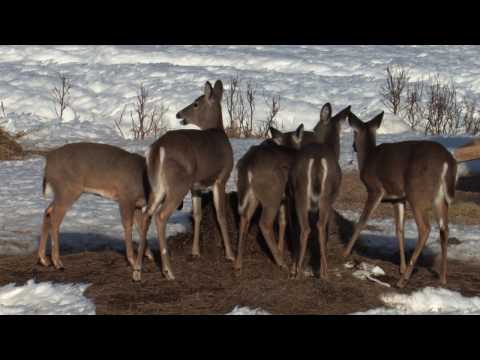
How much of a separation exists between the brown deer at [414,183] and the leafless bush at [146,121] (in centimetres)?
1004

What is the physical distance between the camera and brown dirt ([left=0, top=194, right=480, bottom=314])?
979cm

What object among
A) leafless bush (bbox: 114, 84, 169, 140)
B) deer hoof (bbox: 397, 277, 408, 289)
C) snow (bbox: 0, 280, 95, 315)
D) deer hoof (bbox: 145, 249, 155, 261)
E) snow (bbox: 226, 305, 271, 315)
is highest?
snow (bbox: 226, 305, 271, 315)

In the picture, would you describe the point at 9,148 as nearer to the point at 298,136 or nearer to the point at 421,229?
the point at 298,136

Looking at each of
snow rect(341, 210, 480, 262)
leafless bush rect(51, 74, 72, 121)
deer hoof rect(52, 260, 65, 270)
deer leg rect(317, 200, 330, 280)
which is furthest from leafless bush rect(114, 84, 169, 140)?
deer leg rect(317, 200, 330, 280)

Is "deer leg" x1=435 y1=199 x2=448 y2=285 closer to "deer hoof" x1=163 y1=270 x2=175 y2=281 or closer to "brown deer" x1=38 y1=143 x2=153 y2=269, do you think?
"deer hoof" x1=163 y1=270 x2=175 y2=281

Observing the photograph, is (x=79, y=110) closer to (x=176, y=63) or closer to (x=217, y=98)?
(x=176, y=63)

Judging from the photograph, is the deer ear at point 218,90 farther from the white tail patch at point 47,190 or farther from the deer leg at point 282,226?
the white tail patch at point 47,190

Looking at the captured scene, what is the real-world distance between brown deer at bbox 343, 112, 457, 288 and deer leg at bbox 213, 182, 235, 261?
1353 millimetres

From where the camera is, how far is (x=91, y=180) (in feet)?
37.1

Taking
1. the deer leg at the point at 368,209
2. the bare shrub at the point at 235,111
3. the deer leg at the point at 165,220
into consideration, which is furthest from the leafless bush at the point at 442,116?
the deer leg at the point at 165,220

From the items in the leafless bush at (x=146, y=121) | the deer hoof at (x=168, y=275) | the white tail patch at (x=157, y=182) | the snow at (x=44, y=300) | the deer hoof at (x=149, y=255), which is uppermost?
the white tail patch at (x=157, y=182)

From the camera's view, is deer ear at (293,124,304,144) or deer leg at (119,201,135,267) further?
deer ear at (293,124,304,144)

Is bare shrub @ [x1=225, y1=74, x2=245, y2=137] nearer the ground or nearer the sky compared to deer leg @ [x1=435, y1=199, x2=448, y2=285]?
nearer the ground

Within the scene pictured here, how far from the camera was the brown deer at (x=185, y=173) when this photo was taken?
10727mm
